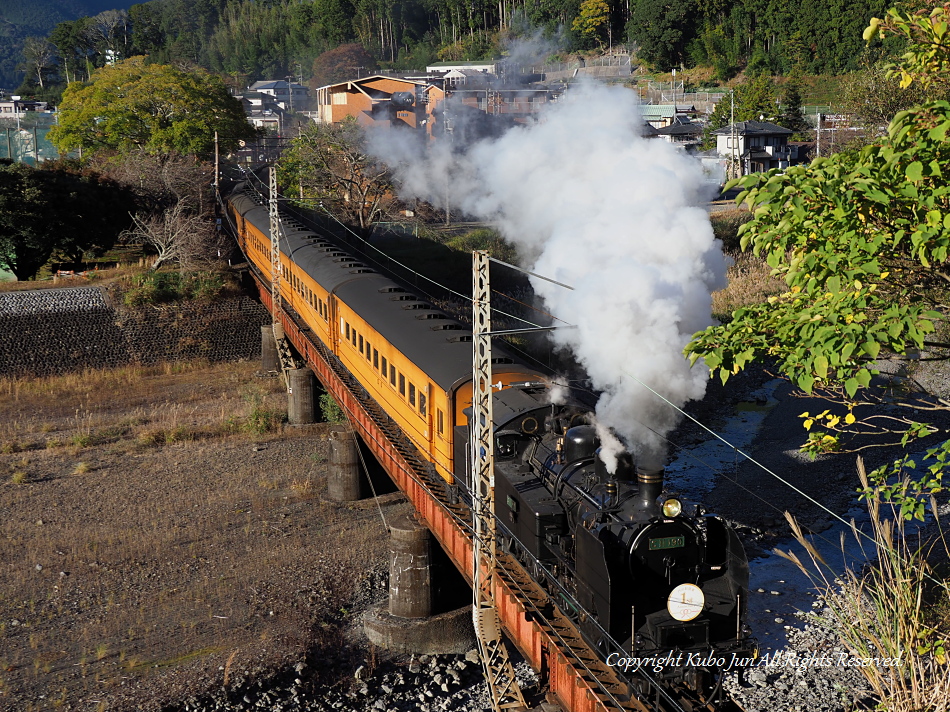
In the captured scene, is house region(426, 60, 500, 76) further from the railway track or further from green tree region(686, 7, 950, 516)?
green tree region(686, 7, 950, 516)

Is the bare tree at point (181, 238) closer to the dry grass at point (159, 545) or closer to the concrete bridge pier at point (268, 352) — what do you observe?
the concrete bridge pier at point (268, 352)

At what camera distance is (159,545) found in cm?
2338

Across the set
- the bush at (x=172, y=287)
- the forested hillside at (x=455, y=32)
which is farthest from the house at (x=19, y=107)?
the bush at (x=172, y=287)

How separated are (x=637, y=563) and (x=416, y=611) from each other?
30.4 feet

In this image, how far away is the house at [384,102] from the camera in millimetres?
62438

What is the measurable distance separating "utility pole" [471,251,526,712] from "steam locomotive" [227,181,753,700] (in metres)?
0.52

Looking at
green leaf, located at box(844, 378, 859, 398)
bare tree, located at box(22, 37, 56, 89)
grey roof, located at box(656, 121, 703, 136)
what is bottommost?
green leaf, located at box(844, 378, 859, 398)

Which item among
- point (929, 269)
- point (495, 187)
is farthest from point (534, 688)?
point (495, 187)

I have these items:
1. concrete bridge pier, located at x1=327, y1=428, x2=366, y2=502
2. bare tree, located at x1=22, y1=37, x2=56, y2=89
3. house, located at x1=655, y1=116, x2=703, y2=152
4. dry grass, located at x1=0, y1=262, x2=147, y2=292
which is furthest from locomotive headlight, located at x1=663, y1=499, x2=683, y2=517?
bare tree, located at x1=22, y1=37, x2=56, y2=89

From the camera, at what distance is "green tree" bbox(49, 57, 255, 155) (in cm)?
5347

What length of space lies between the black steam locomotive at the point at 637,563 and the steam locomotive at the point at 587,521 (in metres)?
0.02

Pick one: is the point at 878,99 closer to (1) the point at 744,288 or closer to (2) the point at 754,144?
(1) the point at 744,288

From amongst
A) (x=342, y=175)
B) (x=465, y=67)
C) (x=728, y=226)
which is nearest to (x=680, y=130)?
(x=728, y=226)

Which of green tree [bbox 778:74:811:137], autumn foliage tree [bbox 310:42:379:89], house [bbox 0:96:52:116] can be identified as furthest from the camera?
autumn foliage tree [bbox 310:42:379:89]
